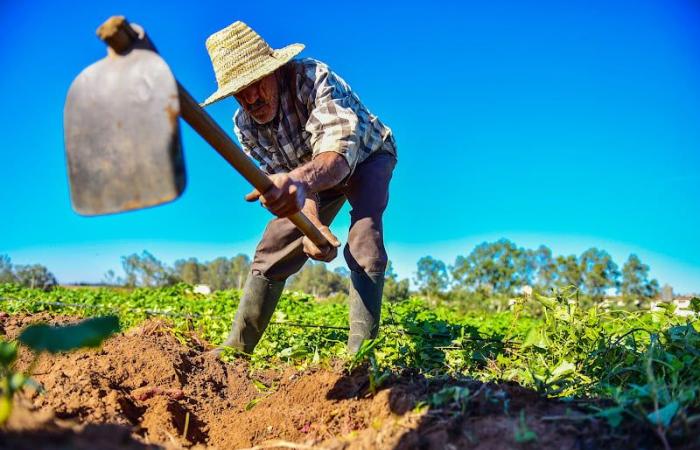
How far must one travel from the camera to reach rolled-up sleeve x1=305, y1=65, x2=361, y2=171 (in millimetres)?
2783

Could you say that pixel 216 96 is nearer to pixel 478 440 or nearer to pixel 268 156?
pixel 268 156

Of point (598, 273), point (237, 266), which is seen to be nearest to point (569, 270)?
point (598, 273)

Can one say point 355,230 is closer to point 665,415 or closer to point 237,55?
point 237,55

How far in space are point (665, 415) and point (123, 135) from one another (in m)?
1.80

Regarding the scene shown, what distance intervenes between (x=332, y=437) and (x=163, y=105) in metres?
1.25

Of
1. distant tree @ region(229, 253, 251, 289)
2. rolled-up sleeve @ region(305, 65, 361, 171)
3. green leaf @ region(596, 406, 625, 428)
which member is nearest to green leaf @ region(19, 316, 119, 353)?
green leaf @ region(596, 406, 625, 428)

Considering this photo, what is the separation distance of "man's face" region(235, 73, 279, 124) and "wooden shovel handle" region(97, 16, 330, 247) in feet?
3.21

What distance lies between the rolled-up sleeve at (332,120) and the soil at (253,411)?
1.09 meters

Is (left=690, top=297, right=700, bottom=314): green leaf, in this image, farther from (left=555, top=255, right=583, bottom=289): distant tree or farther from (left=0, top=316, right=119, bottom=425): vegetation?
(left=555, top=255, right=583, bottom=289): distant tree

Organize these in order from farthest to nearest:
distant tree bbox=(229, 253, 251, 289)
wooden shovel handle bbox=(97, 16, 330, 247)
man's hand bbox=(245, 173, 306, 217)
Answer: distant tree bbox=(229, 253, 251, 289), man's hand bbox=(245, 173, 306, 217), wooden shovel handle bbox=(97, 16, 330, 247)

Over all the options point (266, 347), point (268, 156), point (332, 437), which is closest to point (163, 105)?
point (332, 437)

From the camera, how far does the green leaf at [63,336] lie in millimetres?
1282

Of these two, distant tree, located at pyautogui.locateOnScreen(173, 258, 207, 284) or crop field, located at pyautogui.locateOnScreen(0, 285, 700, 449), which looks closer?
crop field, located at pyautogui.locateOnScreen(0, 285, 700, 449)

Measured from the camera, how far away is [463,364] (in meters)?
3.02
